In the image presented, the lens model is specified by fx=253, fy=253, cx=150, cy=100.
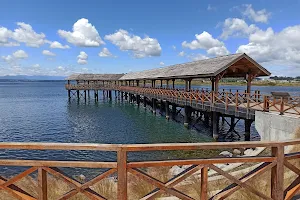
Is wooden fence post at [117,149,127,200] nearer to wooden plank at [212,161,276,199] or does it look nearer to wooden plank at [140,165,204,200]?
wooden plank at [140,165,204,200]

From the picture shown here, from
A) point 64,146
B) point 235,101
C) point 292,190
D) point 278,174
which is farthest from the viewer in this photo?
point 235,101

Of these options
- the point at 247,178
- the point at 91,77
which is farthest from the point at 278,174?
the point at 91,77

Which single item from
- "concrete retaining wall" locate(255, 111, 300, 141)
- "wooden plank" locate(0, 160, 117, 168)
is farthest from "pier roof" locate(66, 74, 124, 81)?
"wooden plank" locate(0, 160, 117, 168)

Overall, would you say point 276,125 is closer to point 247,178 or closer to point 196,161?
point 247,178

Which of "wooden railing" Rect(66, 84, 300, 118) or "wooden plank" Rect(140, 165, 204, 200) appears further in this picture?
"wooden railing" Rect(66, 84, 300, 118)

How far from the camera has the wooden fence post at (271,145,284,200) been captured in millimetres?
3445

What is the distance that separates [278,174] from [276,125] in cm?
1062

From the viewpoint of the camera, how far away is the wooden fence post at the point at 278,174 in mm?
3445

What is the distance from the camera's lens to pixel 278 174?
3.48 meters

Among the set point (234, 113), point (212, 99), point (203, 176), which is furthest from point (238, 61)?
point (203, 176)

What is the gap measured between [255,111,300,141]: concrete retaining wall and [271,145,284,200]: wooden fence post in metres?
8.84

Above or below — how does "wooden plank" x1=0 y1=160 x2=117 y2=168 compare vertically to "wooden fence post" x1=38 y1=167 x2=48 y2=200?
above

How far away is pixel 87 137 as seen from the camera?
21.8 meters

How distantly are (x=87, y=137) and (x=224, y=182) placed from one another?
1692cm
